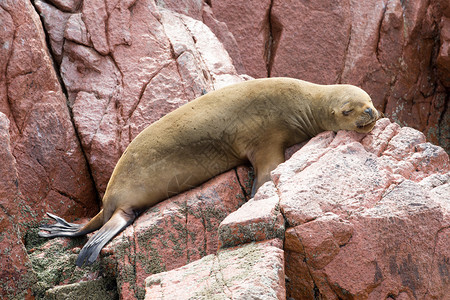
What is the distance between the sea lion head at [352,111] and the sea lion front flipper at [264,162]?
53 centimetres

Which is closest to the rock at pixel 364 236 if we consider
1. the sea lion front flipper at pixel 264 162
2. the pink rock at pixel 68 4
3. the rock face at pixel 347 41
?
the sea lion front flipper at pixel 264 162

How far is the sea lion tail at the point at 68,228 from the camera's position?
568cm

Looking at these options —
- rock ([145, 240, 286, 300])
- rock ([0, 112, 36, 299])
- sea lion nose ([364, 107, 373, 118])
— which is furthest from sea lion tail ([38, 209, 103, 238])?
sea lion nose ([364, 107, 373, 118])

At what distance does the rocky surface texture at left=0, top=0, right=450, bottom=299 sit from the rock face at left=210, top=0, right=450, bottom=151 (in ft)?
0.07

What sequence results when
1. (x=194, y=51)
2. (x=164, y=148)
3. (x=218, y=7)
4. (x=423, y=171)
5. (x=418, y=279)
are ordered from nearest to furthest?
1. (x=418, y=279)
2. (x=423, y=171)
3. (x=164, y=148)
4. (x=194, y=51)
5. (x=218, y=7)

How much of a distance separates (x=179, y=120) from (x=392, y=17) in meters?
5.14

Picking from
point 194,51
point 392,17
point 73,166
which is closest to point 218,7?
point 194,51

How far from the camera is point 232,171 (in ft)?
18.2

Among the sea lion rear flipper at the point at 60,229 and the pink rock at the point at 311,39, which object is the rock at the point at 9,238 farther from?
the pink rock at the point at 311,39

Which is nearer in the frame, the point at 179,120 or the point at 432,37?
the point at 179,120

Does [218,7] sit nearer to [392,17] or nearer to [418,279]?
[392,17]

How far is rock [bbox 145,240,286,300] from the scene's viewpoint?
3307 millimetres

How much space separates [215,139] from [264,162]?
1.73ft

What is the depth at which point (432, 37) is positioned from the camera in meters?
9.54
